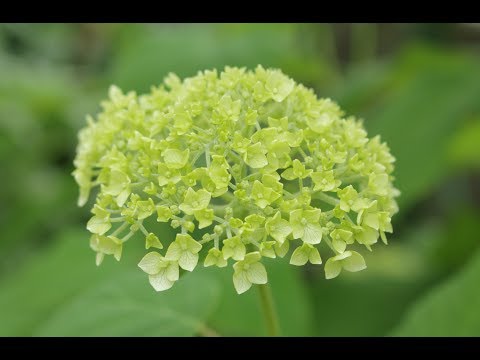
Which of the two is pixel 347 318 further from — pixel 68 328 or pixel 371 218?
pixel 371 218

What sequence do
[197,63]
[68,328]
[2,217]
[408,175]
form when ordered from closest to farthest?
1. [68,328]
2. [408,175]
3. [197,63]
4. [2,217]

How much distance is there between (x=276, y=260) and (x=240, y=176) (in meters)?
1.01

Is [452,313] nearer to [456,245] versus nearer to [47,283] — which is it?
[456,245]

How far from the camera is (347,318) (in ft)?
10.5

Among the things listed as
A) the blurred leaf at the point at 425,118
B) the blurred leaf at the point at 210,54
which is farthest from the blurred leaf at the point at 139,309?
the blurred leaf at the point at 210,54

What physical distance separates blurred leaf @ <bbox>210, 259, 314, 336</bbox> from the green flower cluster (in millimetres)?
803

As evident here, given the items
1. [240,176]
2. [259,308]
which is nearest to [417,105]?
[259,308]

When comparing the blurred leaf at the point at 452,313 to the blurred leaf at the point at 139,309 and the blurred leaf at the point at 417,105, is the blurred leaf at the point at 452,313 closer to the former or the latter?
the blurred leaf at the point at 139,309

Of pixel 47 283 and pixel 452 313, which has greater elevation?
pixel 47 283

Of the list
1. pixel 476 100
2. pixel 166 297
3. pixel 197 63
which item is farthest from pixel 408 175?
pixel 166 297

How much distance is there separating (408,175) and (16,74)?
8.11 ft

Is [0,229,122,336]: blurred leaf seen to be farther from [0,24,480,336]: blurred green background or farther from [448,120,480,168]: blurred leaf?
[448,120,480,168]: blurred leaf

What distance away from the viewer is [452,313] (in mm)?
2121

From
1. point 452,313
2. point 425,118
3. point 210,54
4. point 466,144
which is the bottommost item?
point 452,313
